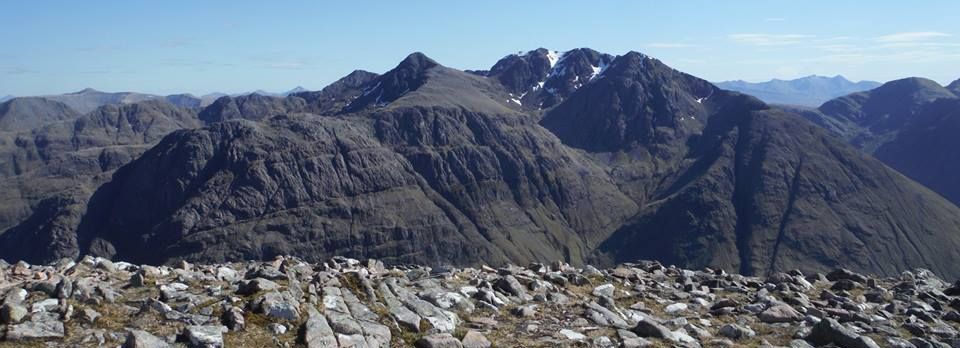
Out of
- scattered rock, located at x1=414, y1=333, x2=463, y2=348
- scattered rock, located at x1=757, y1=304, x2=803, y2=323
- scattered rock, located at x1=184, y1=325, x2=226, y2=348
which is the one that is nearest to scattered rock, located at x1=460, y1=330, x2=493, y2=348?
scattered rock, located at x1=414, y1=333, x2=463, y2=348

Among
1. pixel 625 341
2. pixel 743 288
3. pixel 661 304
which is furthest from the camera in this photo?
pixel 743 288

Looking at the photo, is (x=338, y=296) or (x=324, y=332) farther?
(x=338, y=296)

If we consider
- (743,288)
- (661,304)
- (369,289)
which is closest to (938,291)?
(743,288)

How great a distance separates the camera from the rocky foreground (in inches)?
634

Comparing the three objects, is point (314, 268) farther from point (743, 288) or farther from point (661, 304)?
point (743, 288)

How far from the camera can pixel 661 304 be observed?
77.9 feet

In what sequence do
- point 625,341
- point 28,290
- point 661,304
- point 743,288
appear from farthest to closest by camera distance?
point 743,288, point 661,304, point 28,290, point 625,341

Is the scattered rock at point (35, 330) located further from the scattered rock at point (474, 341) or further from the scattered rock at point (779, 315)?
the scattered rock at point (779, 315)

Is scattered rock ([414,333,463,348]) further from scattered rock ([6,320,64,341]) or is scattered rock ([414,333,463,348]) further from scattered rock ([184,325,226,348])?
scattered rock ([6,320,64,341])

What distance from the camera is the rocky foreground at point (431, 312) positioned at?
16.1 m

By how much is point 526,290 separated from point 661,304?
15.4ft

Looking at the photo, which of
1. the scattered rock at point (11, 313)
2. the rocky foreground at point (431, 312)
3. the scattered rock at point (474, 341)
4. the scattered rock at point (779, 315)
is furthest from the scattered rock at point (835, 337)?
the scattered rock at point (11, 313)

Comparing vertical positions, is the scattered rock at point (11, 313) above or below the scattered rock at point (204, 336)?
above

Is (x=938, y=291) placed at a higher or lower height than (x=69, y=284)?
lower
